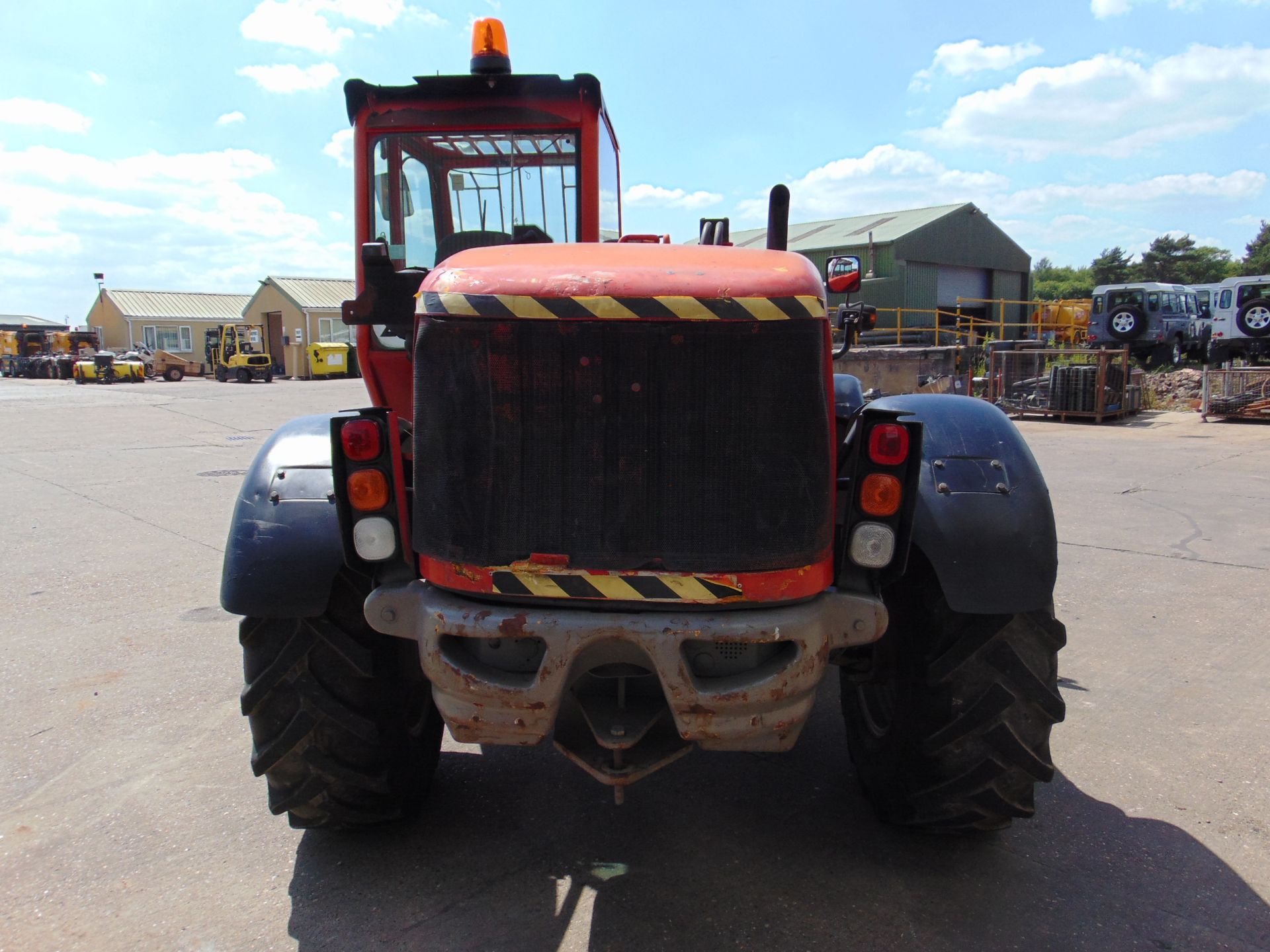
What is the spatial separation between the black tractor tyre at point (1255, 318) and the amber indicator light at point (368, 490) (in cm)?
2449

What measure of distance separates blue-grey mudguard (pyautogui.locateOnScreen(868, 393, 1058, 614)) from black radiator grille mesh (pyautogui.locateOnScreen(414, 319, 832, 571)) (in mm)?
483

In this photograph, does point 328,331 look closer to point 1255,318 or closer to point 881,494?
point 1255,318

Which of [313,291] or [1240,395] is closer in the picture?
[1240,395]

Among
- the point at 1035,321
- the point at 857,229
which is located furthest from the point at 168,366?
the point at 1035,321

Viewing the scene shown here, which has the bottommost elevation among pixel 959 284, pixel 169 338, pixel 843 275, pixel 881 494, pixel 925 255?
pixel 881 494

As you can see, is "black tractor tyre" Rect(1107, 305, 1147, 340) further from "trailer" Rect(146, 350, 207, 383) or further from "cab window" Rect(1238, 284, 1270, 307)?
"trailer" Rect(146, 350, 207, 383)

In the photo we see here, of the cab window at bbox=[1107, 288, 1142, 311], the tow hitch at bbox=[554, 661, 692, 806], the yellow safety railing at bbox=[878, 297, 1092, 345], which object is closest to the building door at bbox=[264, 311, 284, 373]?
the yellow safety railing at bbox=[878, 297, 1092, 345]

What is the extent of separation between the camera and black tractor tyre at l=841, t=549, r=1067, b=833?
107 inches

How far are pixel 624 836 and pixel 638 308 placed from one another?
184 cm

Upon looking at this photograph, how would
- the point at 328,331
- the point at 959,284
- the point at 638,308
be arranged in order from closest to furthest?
1. the point at 638,308
2. the point at 959,284
3. the point at 328,331

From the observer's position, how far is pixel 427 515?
7.84 feet

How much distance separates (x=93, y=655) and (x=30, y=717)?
0.81m

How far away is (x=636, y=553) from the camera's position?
2.30m

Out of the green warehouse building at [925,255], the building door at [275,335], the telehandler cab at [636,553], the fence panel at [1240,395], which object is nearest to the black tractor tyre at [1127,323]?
the green warehouse building at [925,255]
